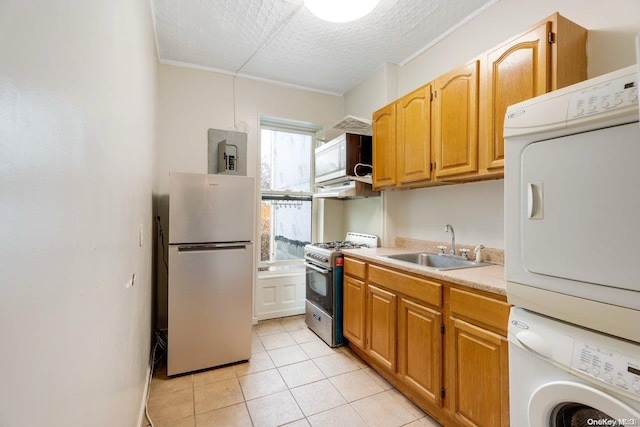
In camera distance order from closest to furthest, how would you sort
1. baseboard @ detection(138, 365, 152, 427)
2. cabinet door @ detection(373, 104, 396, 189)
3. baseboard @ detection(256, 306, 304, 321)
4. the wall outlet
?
the wall outlet
baseboard @ detection(138, 365, 152, 427)
cabinet door @ detection(373, 104, 396, 189)
baseboard @ detection(256, 306, 304, 321)

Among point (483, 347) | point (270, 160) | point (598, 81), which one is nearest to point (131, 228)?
point (483, 347)

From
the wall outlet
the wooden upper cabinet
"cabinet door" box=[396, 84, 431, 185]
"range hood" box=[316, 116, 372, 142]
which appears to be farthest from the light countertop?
the wall outlet

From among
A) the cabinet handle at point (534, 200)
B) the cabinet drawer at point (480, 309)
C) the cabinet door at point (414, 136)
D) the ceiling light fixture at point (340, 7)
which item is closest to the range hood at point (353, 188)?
the cabinet door at point (414, 136)

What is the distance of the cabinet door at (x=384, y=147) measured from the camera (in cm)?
255

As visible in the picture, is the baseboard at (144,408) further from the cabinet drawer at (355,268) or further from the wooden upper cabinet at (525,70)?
the wooden upper cabinet at (525,70)

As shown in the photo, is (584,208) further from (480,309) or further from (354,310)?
(354,310)

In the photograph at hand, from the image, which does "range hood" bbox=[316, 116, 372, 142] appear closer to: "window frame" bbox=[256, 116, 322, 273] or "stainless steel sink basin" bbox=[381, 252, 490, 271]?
"window frame" bbox=[256, 116, 322, 273]

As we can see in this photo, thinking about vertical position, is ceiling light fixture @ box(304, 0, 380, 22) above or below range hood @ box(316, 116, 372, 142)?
above

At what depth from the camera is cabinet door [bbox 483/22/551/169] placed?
1503 mm

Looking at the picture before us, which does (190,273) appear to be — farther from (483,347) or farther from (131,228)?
(483,347)

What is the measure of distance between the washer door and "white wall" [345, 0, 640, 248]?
1.12 meters

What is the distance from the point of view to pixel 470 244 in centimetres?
226

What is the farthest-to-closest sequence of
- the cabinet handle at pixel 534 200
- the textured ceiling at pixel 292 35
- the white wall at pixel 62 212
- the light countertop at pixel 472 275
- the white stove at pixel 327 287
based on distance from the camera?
the white stove at pixel 327 287
the textured ceiling at pixel 292 35
the light countertop at pixel 472 275
the cabinet handle at pixel 534 200
the white wall at pixel 62 212

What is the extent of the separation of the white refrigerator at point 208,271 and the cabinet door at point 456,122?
1577 millimetres
